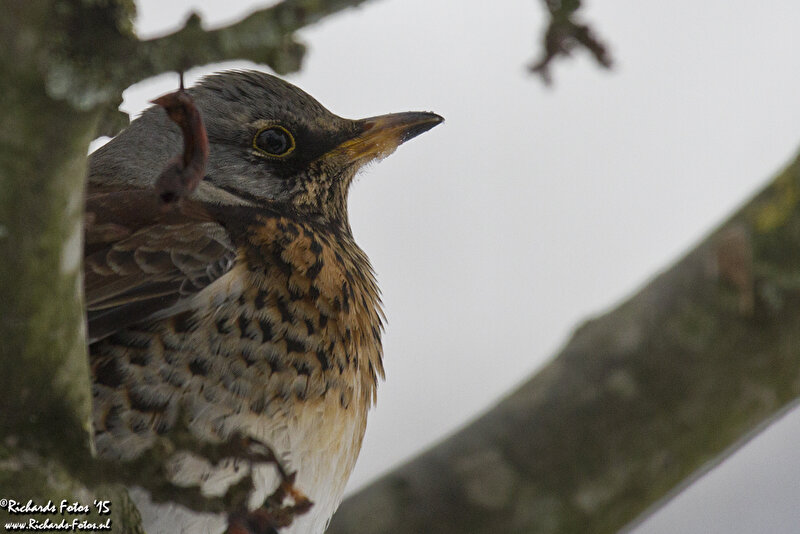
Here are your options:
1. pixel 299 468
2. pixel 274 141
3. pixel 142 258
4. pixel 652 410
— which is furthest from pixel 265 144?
pixel 652 410

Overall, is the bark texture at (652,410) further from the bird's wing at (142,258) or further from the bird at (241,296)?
the bird's wing at (142,258)

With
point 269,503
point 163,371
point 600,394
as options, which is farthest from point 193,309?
point 600,394

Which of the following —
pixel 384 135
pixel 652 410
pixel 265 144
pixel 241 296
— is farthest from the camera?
pixel 652 410

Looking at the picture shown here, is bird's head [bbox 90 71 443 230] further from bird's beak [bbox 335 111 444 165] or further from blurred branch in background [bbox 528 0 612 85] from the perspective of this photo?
blurred branch in background [bbox 528 0 612 85]

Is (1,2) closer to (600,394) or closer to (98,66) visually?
(98,66)

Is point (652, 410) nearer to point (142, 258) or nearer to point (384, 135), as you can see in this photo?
point (384, 135)

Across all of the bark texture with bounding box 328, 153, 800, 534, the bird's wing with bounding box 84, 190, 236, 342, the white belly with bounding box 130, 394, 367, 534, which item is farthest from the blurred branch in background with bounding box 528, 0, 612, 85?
the bark texture with bounding box 328, 153, 800, 534

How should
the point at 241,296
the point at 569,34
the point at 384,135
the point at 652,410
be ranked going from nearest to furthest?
1. the point at 569,34
2. the point at 241,296
3. the point at 384,135
4. the point at 652,410
